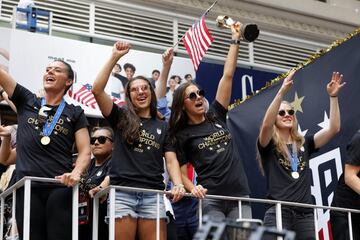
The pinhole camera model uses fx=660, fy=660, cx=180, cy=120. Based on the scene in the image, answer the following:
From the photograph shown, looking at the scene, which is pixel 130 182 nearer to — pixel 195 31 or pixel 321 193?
pixel 321 193

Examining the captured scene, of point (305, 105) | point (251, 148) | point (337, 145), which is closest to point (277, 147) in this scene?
point (337, 145)

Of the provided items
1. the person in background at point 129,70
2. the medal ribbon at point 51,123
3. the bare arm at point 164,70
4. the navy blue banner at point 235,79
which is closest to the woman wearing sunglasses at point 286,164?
the bare arm at point 164,70

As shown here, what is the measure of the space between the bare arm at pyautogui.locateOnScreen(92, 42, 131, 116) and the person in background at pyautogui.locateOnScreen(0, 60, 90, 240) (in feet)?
0.53

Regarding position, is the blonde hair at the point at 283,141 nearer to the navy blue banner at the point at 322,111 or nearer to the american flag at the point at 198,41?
the navy blue banner at the point at 322,111

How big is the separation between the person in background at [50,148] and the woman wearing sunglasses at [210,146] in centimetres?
73

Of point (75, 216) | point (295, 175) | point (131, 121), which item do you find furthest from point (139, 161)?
point (295, 175)

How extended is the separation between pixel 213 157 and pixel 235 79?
5398 mm

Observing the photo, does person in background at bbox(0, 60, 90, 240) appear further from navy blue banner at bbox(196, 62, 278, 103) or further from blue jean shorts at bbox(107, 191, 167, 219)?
navy blue banner at bbox(196, 62, 278, 103)

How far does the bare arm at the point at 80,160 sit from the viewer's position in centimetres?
393

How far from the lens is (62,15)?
29.8ft

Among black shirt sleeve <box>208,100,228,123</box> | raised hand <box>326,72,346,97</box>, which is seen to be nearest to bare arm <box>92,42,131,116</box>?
black shirt sleeve <box>208,100,228,123</box>

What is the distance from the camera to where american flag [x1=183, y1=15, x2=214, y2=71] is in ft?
22.8

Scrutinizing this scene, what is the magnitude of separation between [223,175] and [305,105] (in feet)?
8.00

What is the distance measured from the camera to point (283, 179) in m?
4.71
